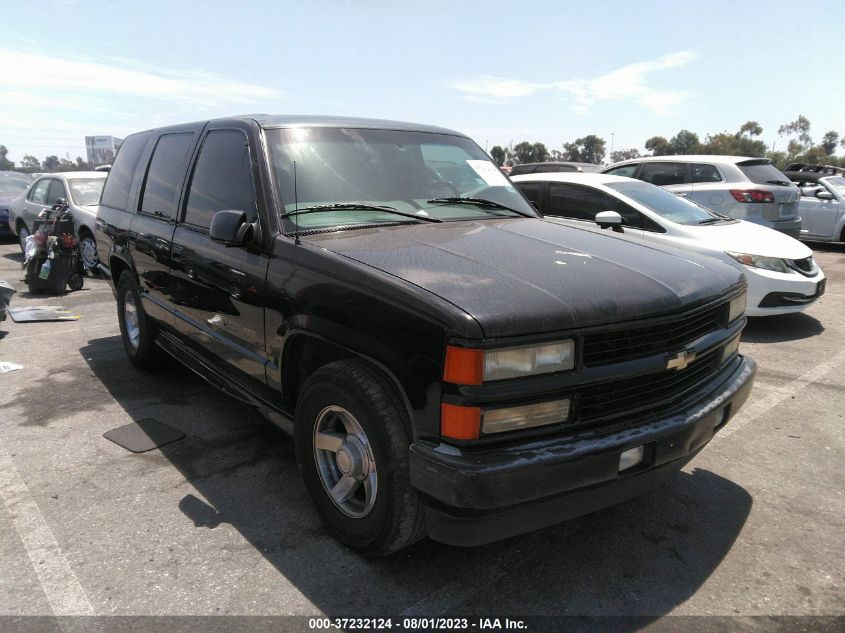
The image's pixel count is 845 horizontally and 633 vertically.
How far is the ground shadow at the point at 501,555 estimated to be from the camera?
2477 millimetres

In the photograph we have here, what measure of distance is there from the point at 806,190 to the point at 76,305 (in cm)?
1331

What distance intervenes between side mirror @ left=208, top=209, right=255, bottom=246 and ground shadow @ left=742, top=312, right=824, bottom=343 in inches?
207

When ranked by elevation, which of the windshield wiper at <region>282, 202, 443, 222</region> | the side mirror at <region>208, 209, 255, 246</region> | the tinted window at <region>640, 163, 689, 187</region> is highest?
the tinted window at <region>640, 163, 689, 187</region>

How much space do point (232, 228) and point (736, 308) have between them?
2.52m

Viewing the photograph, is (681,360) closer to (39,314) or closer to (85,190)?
(39,314)

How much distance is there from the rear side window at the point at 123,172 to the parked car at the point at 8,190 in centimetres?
1026

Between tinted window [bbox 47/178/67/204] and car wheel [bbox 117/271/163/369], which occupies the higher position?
tinted window [bbox 47/178/67/204]

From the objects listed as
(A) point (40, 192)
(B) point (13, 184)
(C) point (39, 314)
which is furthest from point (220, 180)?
(B) point (13, 184)

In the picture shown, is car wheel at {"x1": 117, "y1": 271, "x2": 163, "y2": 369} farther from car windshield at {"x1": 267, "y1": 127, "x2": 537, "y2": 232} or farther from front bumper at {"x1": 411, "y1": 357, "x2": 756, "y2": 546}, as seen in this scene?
front bumper at {"x1": 411, "y1": 357, "x2": 756, "y2": 546}

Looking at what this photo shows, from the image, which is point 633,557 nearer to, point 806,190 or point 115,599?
point 115,599

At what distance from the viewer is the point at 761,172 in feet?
31.0

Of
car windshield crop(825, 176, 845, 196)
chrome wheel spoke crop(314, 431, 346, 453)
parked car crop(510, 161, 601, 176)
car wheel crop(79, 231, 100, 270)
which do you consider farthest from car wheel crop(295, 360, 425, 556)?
parked car crop(510, 161, 601, 176)

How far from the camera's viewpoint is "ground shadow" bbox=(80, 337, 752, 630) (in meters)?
2.48

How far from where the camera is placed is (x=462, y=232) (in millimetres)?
3166
